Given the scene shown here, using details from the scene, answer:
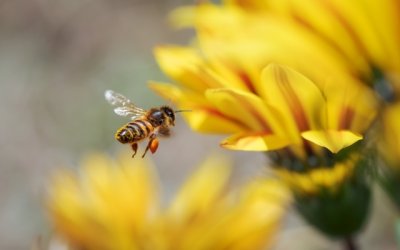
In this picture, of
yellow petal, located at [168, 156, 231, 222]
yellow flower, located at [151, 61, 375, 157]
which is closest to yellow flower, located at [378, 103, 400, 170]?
yellow flower, located at [151, 61, 375, 157]

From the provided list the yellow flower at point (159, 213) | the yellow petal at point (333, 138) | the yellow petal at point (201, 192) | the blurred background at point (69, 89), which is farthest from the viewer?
the blurred background at point (69, 89)

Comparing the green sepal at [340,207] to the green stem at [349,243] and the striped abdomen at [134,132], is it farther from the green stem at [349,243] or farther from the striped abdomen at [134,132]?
the striped abdomen at [134,132]

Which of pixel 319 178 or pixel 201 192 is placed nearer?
pixel 319 178

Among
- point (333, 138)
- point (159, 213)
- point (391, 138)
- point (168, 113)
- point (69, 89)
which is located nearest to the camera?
point (333, 138)

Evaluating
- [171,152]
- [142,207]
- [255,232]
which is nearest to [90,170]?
[142,207]

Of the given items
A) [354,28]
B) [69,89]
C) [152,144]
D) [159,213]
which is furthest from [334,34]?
[69,89]

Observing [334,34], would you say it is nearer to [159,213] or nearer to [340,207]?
[340,207]

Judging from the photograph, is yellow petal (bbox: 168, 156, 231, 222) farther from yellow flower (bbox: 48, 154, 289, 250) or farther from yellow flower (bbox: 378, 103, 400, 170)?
yellow flower (bbox: 378, 103, 400, 170)

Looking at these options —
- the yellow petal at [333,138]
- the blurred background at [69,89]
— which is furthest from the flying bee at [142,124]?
the blurred background at [69,89]
